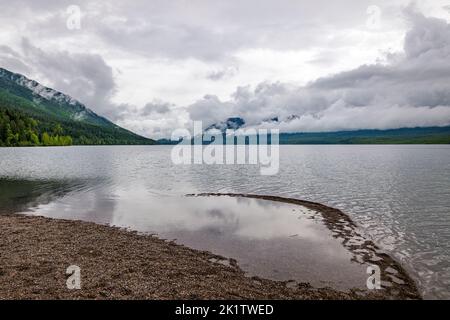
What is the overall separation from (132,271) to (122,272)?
60cm

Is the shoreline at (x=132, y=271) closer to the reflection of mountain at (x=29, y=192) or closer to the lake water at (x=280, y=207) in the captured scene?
the lake water at (x=280, y=207)

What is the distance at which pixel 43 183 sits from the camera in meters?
63.2

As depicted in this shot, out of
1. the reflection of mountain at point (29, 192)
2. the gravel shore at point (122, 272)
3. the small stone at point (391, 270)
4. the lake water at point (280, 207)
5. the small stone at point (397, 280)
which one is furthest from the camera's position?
the reflection of mountain at point (29, 192)

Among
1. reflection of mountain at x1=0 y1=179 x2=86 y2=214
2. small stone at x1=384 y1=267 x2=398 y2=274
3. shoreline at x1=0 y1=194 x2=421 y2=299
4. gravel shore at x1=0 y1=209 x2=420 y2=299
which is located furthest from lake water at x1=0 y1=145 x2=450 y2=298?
gravel shore at x1=0 y1=209 x2=420 y2=299

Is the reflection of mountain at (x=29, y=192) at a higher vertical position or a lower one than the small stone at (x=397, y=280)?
higher

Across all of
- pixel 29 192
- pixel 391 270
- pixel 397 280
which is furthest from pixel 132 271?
pixel 29 192

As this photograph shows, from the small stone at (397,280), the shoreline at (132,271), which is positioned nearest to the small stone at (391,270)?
the shoreline at (132,271)

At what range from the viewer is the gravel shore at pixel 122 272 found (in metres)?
16.3

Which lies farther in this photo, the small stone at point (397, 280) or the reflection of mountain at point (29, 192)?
the reflection of mountain at point (29, 192)

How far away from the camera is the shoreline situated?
645 inches

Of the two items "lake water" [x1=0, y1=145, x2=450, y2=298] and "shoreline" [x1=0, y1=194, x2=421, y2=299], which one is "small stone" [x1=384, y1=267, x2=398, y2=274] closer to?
"shoreline" [x1=0, y1=194, x2=421, y2=299]
